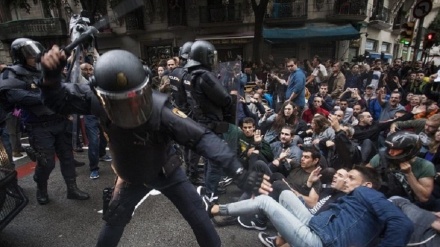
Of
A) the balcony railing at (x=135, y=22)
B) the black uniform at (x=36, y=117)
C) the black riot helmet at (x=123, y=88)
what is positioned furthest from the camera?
the balcony railing at (x=135, y=22)

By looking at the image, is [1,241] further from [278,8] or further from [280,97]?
[278,8]

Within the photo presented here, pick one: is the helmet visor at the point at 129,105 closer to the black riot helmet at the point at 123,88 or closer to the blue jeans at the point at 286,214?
the black riot helmet at the point at 123,88

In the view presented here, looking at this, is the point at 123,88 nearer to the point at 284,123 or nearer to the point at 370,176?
the point at 370,176

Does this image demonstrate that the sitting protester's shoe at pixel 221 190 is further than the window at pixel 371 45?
No

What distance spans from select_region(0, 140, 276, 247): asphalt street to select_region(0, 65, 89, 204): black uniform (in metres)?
0.41

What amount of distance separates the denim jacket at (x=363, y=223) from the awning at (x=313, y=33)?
15.5m

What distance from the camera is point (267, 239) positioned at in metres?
2.73

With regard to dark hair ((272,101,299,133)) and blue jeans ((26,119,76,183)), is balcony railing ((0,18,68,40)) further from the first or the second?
dark hair ((272,101,299,133))

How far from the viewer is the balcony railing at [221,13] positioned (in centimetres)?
1806

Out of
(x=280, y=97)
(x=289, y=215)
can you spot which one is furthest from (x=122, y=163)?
(x=280, y=97)

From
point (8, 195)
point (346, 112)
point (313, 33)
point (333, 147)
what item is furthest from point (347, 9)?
point (8, 195)

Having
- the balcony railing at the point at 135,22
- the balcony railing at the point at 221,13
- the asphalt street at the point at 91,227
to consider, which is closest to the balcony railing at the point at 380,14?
the balcony railing at the point at 221,13

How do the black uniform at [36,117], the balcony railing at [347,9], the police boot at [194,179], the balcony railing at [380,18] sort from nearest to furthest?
the black uniform at [36,117]
the police boot at [194,179]
the balcony railing at [347,9]
the balcony railing at [380,18]

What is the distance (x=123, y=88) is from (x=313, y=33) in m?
16.7
